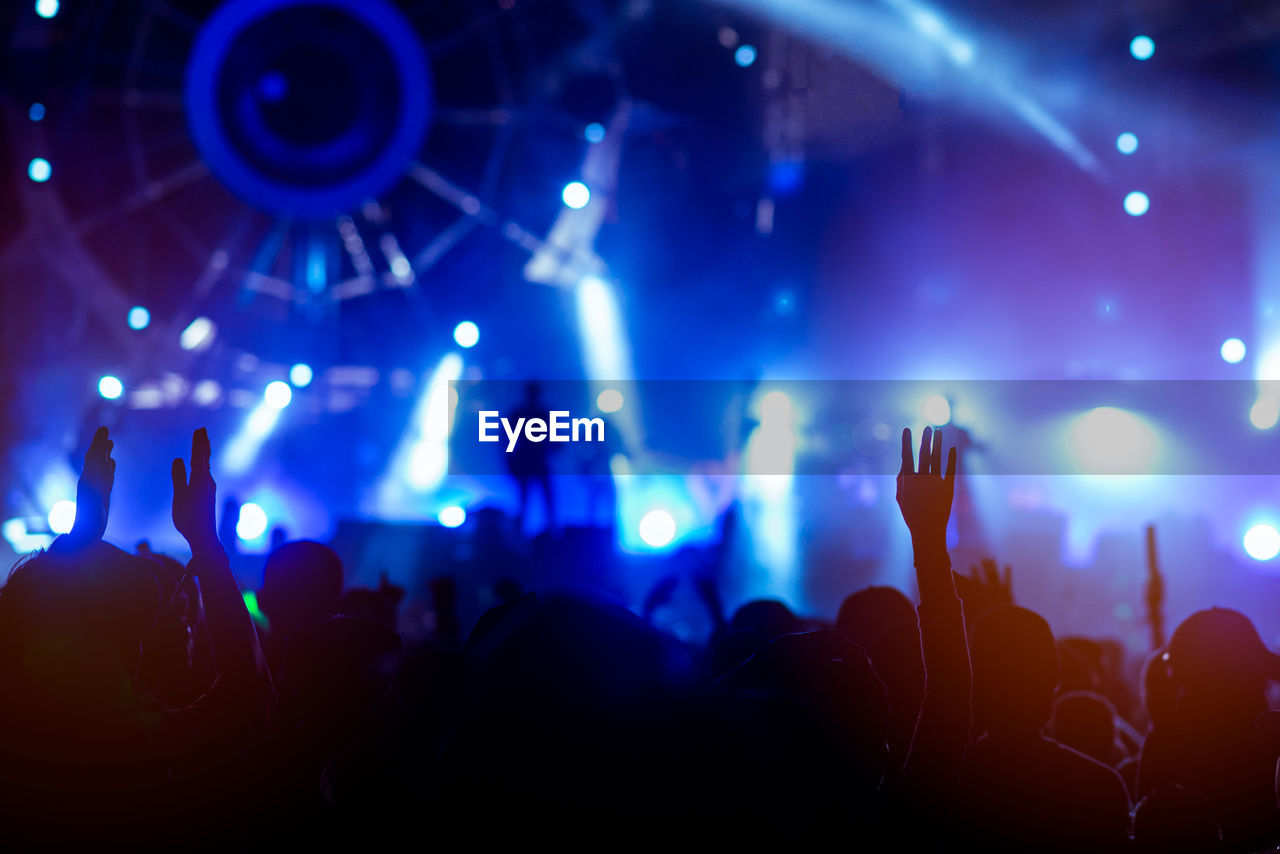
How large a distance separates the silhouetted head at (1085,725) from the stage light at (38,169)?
9.94 meters

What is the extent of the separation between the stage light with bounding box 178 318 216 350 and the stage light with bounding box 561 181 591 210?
3.80 metres

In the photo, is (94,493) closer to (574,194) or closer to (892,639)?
(892,639)

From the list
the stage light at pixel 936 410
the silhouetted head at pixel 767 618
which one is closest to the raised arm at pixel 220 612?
the silhouetted head at pixel 767 618

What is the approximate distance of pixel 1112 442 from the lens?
32.6 feet

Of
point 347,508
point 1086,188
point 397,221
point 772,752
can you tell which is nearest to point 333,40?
point 397,221

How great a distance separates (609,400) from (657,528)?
2.43 metres

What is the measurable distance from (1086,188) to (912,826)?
9739mm

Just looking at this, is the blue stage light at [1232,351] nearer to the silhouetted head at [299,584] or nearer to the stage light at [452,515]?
the stage light at [452,515]

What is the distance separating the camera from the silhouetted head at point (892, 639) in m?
2.06

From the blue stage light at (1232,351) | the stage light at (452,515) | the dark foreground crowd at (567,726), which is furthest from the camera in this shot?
the blue stage light at (1232,351)

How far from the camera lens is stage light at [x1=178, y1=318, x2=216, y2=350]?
29.1 feet

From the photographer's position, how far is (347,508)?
887 centimetres

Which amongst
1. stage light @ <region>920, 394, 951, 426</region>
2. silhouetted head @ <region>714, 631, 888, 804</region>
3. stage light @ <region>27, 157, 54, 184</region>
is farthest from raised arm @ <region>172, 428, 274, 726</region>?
stage light @ <region>920, 394, 951, 426</region>

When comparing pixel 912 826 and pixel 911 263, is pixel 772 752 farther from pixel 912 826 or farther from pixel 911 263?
pixel 911 263
